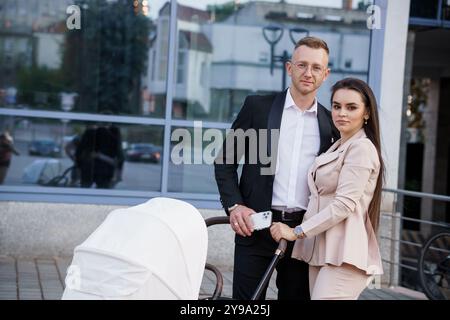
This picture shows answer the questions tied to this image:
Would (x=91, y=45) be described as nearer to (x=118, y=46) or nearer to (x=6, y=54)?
(x=118, y=46)

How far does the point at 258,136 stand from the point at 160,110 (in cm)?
536

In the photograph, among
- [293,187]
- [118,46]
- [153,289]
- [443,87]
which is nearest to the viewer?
[153,289]

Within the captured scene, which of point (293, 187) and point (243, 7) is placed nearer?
point (293, 187)

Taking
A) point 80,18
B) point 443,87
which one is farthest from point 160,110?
point 443,87

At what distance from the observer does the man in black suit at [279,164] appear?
4012 millimetres

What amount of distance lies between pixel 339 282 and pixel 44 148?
6347mm

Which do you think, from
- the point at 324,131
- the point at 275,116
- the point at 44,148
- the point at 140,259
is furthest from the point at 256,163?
the point at 44,148

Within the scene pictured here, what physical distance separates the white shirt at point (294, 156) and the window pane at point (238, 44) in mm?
5447

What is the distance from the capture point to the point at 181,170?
9.09 meters

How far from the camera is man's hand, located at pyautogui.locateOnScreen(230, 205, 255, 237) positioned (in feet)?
12.6

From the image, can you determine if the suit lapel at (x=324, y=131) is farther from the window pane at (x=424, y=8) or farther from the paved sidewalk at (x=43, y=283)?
the window pane at (x=424, y=8)

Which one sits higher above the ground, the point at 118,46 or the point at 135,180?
the point at 118,46

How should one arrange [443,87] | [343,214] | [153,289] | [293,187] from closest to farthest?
[153,289]
[343,214]
[293,187]
[443,87]

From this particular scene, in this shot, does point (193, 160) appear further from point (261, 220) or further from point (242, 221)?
point (261, 220)
